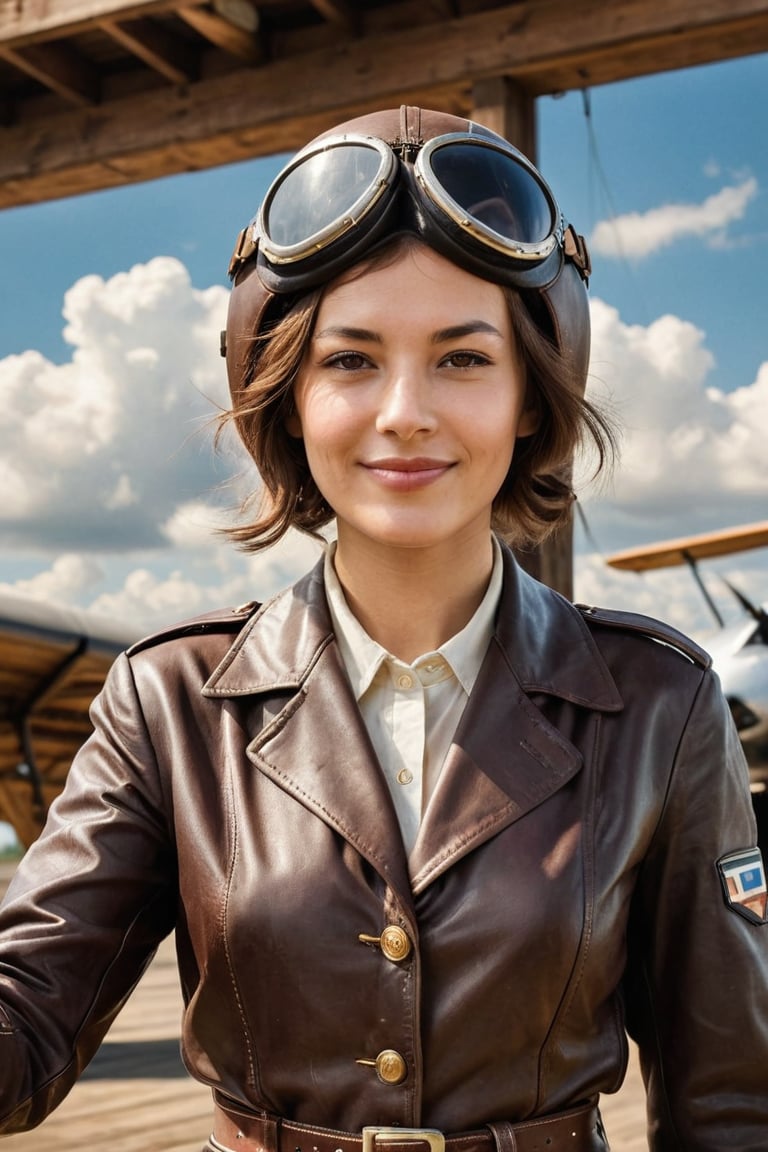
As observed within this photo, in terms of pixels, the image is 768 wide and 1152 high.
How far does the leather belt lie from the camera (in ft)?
3.68

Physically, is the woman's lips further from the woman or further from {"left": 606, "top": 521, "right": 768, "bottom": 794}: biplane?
{"left": 606, "top": 521, "right": 768, "bottom": 794}: biplane

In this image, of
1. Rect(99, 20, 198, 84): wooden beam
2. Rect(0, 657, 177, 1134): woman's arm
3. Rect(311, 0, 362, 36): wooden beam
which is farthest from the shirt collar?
Rect(99, 20, 198, 84): wooden beam

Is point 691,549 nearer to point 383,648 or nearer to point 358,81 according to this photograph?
point 358,81

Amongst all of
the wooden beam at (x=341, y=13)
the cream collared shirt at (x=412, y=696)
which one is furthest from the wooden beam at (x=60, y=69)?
the cream collared shirt at (x=412, y=696)

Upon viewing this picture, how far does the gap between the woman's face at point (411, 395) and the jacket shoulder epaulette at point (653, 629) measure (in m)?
0.21

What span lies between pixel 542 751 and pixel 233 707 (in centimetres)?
29

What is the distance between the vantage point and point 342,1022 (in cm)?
114

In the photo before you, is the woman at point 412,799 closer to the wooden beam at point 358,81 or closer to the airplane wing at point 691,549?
the wooden beam at point 358,81

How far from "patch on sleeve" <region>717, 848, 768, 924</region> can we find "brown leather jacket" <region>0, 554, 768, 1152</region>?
0.01m

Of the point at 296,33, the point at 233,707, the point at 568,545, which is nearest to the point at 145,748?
the point at 233,707

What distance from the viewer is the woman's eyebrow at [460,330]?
1.20m

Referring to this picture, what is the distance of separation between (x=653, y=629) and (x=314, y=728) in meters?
0.36

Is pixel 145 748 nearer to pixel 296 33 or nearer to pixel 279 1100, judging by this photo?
pixel 279 1100

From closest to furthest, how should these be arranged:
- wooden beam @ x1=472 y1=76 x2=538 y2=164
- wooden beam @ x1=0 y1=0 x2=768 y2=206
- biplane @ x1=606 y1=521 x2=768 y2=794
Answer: wooden beam @ x1=0 y1=0 x2=768 y2=206
wooden beam @ x1=472 y1=76 x2=538 y2=164
biplane @ x1=606 y1=521 x2=768 y2=794
